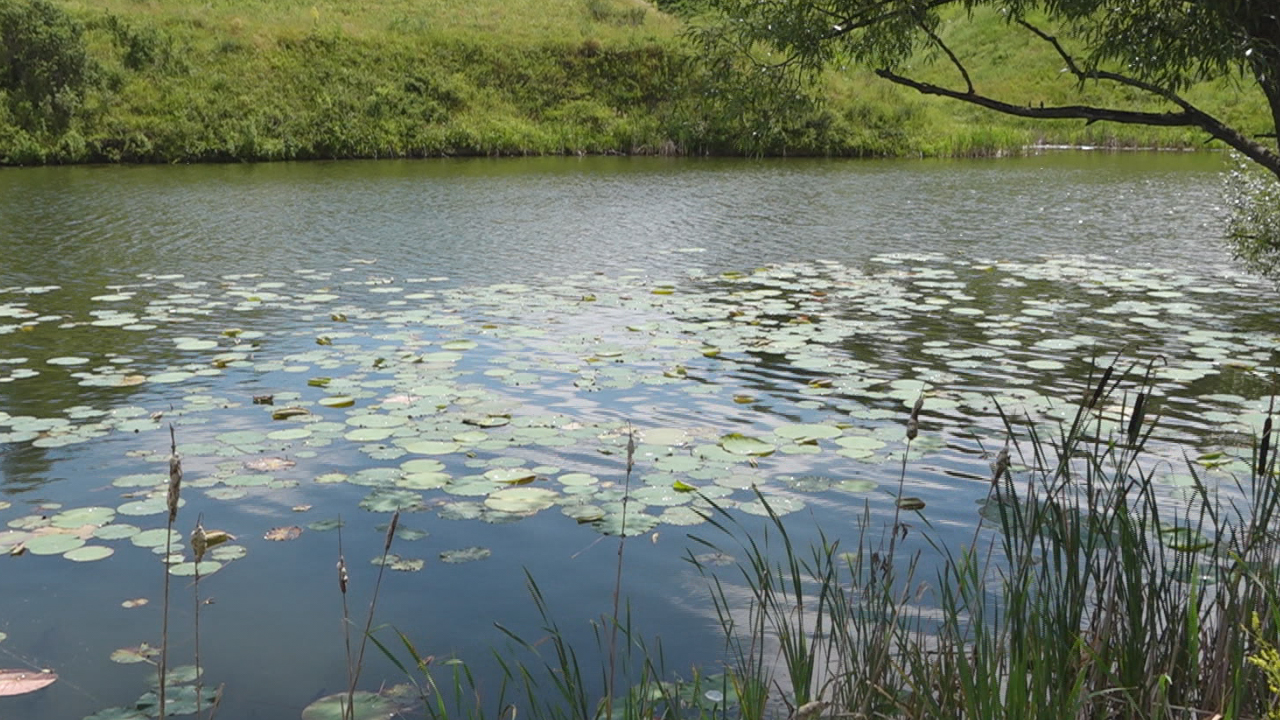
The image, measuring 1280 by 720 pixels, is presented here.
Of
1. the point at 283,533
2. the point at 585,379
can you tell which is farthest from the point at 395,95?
the point at 283,533

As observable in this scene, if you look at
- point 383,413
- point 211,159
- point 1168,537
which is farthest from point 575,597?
point 211,159

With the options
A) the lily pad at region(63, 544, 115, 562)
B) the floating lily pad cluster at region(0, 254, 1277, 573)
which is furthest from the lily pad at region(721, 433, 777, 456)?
the lily pad at region(63, 544, 115, 562)

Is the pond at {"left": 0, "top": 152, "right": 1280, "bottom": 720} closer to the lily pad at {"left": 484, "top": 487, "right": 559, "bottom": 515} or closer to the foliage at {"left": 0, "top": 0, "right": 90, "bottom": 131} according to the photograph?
the lily pad at {"left": 484, "top": 487, "right": 559, "bottom": 515}

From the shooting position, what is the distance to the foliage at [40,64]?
26.6 m

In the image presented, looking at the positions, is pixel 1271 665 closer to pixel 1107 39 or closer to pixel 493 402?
pixel 1107 39

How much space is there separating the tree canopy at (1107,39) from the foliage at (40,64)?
77.2 ft

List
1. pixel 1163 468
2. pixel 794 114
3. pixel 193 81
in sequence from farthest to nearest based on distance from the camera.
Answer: pixel 193 81
pixel 794 114
pixel 1163 468

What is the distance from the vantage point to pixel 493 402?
6.41 meters

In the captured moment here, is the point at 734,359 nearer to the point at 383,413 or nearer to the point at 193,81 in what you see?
the point at 383,413

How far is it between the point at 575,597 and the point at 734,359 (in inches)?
150

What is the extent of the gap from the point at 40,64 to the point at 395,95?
28.7ft

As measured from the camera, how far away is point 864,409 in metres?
6.31

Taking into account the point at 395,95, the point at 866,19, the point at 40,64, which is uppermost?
the point at 40,64

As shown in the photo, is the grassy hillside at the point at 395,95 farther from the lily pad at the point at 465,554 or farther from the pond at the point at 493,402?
the lily pad at the point at 465,554
